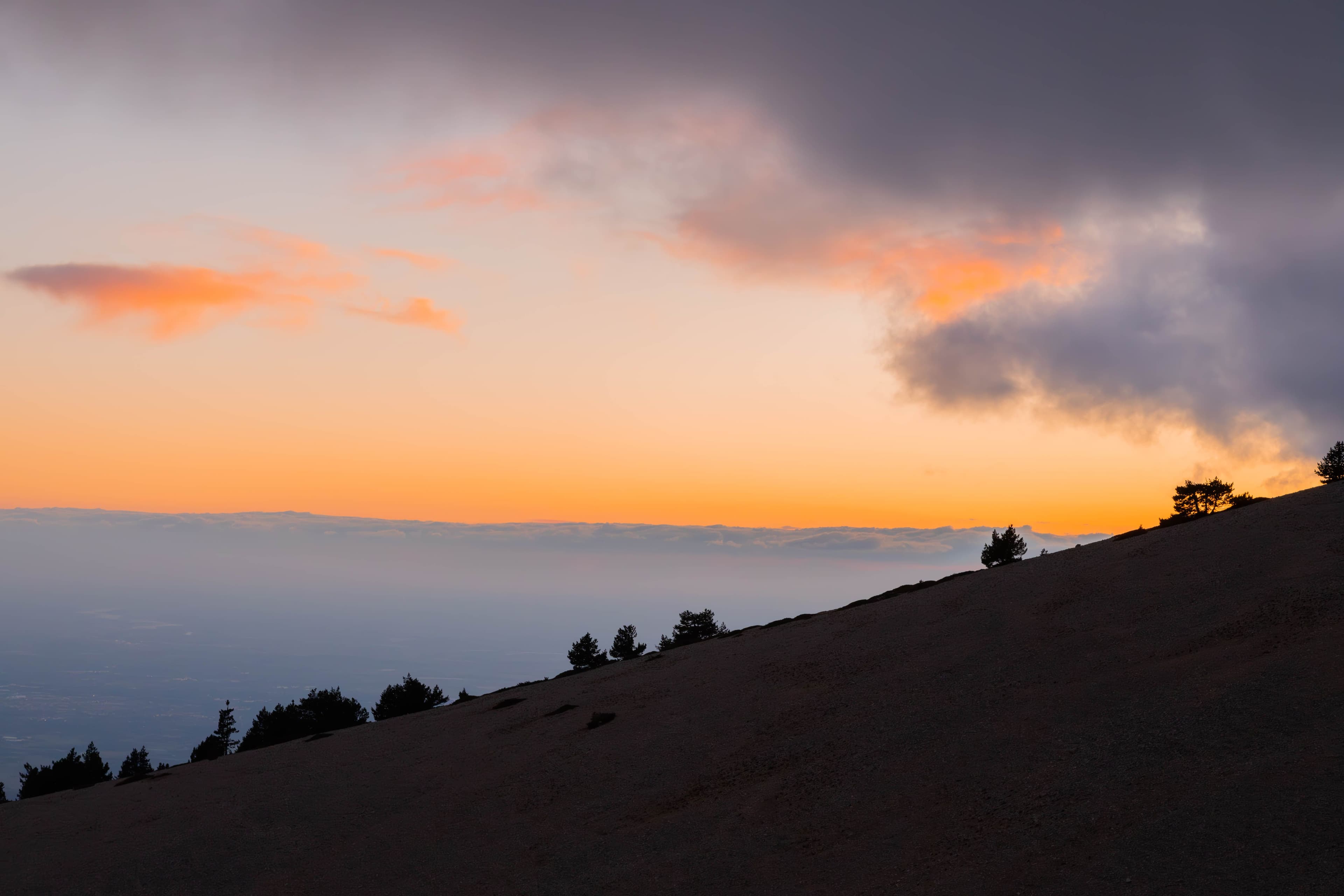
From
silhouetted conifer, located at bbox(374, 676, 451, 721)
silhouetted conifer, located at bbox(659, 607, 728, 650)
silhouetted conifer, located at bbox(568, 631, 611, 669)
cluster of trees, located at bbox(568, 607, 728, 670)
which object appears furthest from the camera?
silhouetted conifer, located at bbox(659, 607, 728, 650)

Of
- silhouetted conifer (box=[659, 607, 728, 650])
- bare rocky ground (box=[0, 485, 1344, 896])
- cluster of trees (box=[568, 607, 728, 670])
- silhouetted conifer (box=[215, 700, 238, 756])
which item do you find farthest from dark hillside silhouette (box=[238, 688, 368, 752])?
silhouetted conifer (box=[659, 607, 728, 650])

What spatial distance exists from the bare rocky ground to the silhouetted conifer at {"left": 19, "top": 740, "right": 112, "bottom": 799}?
22724mm

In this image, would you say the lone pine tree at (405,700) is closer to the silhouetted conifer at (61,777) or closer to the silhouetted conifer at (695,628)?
the silhouetted conifer at (61,777)

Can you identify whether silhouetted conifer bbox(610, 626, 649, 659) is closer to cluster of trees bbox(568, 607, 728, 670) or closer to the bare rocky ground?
cluster of trees bbox(568, 607, 728, 670)

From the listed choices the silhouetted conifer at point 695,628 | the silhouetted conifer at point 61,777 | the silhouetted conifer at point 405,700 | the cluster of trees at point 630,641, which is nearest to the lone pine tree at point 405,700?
the silhouetted conifer at point 405,700

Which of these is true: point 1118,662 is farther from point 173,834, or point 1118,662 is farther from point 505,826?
point 173,834

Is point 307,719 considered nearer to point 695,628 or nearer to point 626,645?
point 626,645

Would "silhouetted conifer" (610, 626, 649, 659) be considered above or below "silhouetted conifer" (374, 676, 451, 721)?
above

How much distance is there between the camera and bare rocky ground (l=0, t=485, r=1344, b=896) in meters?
21.0

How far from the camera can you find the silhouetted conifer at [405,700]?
81875 millimetres

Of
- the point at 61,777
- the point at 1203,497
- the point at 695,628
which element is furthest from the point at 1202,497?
the point at 61,777

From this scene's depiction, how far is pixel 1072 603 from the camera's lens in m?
42.7

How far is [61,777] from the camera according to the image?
69250 mm

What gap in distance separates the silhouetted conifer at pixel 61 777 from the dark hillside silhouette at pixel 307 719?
475 inches
